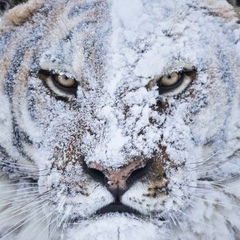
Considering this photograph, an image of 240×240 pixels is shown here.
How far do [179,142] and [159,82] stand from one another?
0.25 meters

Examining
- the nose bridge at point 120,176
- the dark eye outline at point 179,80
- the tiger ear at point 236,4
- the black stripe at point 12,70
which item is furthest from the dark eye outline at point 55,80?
the tiger ear at point 236,4

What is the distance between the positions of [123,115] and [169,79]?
0.27 meters

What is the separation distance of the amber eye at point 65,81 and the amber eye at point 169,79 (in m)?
0.35

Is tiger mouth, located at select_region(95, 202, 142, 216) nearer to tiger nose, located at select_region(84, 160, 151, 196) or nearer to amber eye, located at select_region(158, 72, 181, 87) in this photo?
tiger nose, located at select_region(84, 160, 151, 196)

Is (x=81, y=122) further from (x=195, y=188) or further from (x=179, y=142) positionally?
(x=195, y=188)

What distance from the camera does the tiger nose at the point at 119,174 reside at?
2111 mm

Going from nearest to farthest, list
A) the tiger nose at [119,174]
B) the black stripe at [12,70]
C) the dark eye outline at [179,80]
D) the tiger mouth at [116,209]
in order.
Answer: the tiger nose at [119,174]
the tiger mouth at [116,209]
the dark eye outline at [179,80]
the black stripe at [12,70]

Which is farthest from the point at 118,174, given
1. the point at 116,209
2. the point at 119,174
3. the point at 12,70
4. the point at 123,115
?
the point at 12,70

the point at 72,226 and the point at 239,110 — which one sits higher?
the point at 239,110

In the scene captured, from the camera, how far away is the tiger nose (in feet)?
6.93

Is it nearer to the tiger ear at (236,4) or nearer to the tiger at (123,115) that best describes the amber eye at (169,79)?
the tiger at (123,115)

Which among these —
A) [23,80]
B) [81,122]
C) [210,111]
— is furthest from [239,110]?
[23,80]

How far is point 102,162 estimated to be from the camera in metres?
2.14

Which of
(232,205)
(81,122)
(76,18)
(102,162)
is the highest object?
(76,18)
